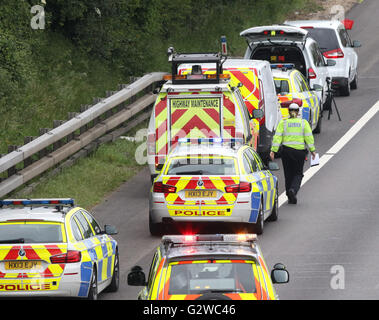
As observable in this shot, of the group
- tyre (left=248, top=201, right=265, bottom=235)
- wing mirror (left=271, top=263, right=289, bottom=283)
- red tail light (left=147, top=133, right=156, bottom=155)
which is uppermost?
wing mirror (left=271, top=263, right=289, bottom=283)

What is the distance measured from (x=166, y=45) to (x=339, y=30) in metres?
5.04

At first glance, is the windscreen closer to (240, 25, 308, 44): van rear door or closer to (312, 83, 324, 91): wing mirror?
(312, 83, 324, 91): wing mirror

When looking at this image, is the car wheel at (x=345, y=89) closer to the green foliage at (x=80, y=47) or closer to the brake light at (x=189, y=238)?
the green foliage at (x=80, y=47)

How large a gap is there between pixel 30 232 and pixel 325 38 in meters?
22.3

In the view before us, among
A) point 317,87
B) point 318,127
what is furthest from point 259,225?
point 318,127

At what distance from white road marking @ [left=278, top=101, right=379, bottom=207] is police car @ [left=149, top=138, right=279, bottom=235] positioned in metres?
3.17

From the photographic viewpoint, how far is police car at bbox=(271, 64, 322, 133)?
2995 centimetres

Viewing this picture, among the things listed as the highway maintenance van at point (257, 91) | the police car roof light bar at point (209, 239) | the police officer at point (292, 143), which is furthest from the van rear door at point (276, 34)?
the police car roof light bar at point (209, 239)

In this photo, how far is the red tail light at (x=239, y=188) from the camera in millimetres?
20812

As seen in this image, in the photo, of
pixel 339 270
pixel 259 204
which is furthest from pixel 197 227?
pixel 339 270

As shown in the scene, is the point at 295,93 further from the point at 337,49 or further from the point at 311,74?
the point at 337,49

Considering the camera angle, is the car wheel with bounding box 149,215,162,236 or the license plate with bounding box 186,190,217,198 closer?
the license plate with bounding box 186,190,217,198

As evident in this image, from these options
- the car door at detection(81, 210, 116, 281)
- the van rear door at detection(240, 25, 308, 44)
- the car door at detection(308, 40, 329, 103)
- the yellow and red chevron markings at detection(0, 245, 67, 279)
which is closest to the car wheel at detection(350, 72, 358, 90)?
the car door at detection(308, 40, 329, 103)

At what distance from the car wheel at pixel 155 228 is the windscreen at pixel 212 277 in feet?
26.9
